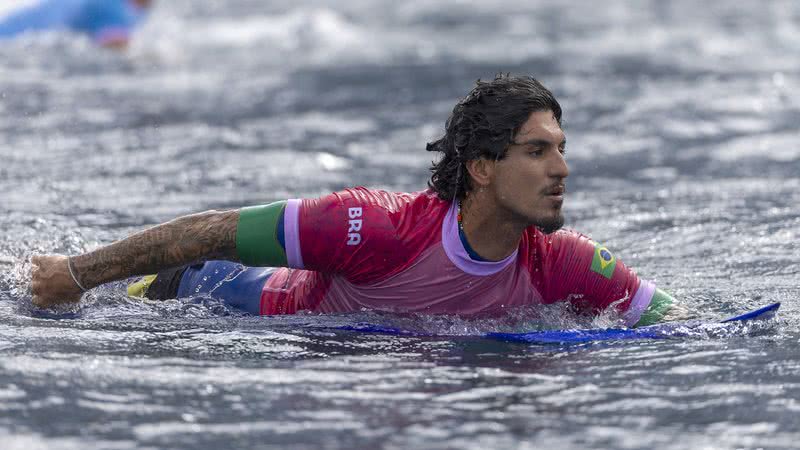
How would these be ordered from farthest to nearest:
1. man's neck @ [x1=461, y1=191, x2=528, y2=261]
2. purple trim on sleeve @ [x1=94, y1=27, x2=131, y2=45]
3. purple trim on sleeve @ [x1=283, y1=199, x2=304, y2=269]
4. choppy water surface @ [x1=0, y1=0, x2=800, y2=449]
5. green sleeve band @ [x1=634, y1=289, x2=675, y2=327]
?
purple trim on sleeve @ [x1=94, y1=27, x2=131, y2=45]
green sleeve band @ [x1=634, y1=289, x2=675, y2=327]
man's neck @ [x1=461, y1=191, x2=528, y2=261]
purple trim on sleeve @ [x1=283, y1=199, x2=304, y2=269]
choppy water surface @ [x1=0, y1=0, x2=800, y2=449]

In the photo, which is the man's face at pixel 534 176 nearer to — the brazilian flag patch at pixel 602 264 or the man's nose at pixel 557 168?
the man's nose at pixel 557 168

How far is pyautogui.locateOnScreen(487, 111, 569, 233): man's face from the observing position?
5.24m

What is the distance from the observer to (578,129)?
12.3m

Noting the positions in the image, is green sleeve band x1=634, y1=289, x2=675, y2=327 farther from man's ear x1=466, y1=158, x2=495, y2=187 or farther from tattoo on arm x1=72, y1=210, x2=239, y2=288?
tattoo on arm x1=72, y1=210, x2=239, y2=288

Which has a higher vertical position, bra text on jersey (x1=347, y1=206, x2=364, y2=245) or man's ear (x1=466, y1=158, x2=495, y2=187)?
man's ear (x1=466, y1=158, x2=495, y2=187)

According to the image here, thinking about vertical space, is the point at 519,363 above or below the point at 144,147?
below

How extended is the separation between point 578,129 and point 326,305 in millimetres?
7014

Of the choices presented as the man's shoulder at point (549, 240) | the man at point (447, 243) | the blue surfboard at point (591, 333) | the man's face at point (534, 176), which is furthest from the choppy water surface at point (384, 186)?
Answer: the man's face at point (534, 176)

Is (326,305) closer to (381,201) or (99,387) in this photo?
(381,201)

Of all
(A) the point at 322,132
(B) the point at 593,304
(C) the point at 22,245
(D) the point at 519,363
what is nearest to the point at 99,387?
(D) the point at 519,363

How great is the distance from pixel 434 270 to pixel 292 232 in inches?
26.4

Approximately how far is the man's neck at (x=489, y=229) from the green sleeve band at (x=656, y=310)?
701 mm

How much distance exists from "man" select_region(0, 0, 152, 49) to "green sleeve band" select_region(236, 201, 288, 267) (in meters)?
11.5

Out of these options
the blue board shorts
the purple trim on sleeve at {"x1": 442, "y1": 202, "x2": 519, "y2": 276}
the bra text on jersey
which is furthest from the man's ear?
the blue board shorts
